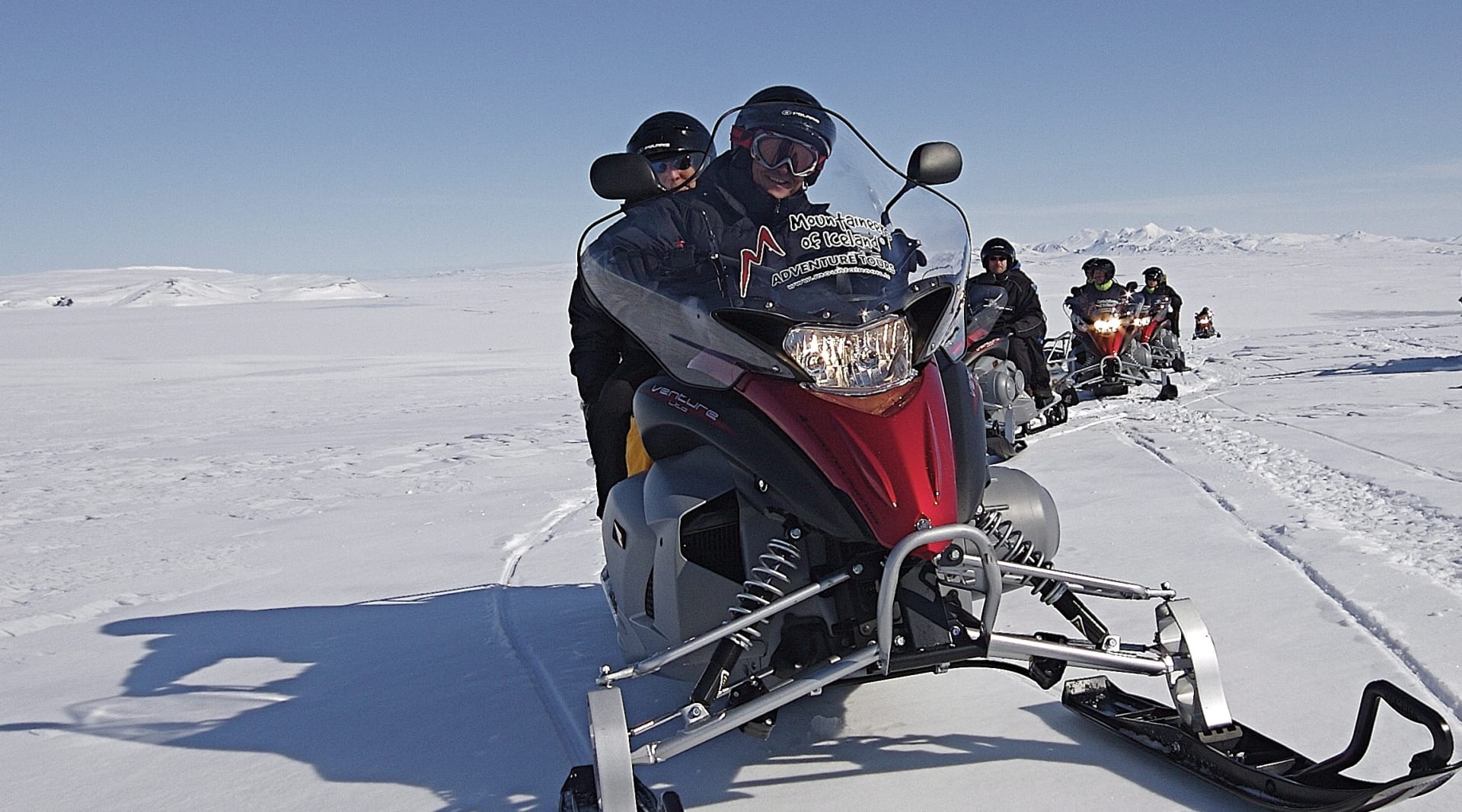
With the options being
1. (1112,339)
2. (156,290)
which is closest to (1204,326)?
(1112,339)

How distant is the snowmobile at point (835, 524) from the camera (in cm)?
232

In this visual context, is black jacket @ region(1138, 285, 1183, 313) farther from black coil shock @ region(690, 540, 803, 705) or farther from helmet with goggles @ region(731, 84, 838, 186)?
black coil shock @ region(690, 540, 803, 705)

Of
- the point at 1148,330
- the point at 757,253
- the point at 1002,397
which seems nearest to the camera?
the point at 757,253

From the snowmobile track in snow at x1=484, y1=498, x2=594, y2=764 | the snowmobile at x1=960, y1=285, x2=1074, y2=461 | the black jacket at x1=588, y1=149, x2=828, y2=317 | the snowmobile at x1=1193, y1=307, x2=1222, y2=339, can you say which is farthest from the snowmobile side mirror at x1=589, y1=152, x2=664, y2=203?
the snowmobile at x1=1193, y1=307, x2=1222, y2=339

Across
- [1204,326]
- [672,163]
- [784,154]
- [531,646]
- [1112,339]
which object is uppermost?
Result: [672,163]

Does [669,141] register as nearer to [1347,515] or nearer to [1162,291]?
[1347,515]

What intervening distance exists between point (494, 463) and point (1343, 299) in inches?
1407

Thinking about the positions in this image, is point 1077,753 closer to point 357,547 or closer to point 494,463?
point 357,547

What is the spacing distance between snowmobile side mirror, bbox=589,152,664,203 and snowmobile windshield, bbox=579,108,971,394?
0.75 feet

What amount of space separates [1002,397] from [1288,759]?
19.2ft

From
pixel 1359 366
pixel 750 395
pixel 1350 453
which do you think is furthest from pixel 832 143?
pixel 1359 366

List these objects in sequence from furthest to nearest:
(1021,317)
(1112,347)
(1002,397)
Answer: (1112,347)
(1021,317)
(1002,397)

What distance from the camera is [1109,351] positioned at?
39.5ft

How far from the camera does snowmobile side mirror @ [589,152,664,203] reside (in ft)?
8.93
